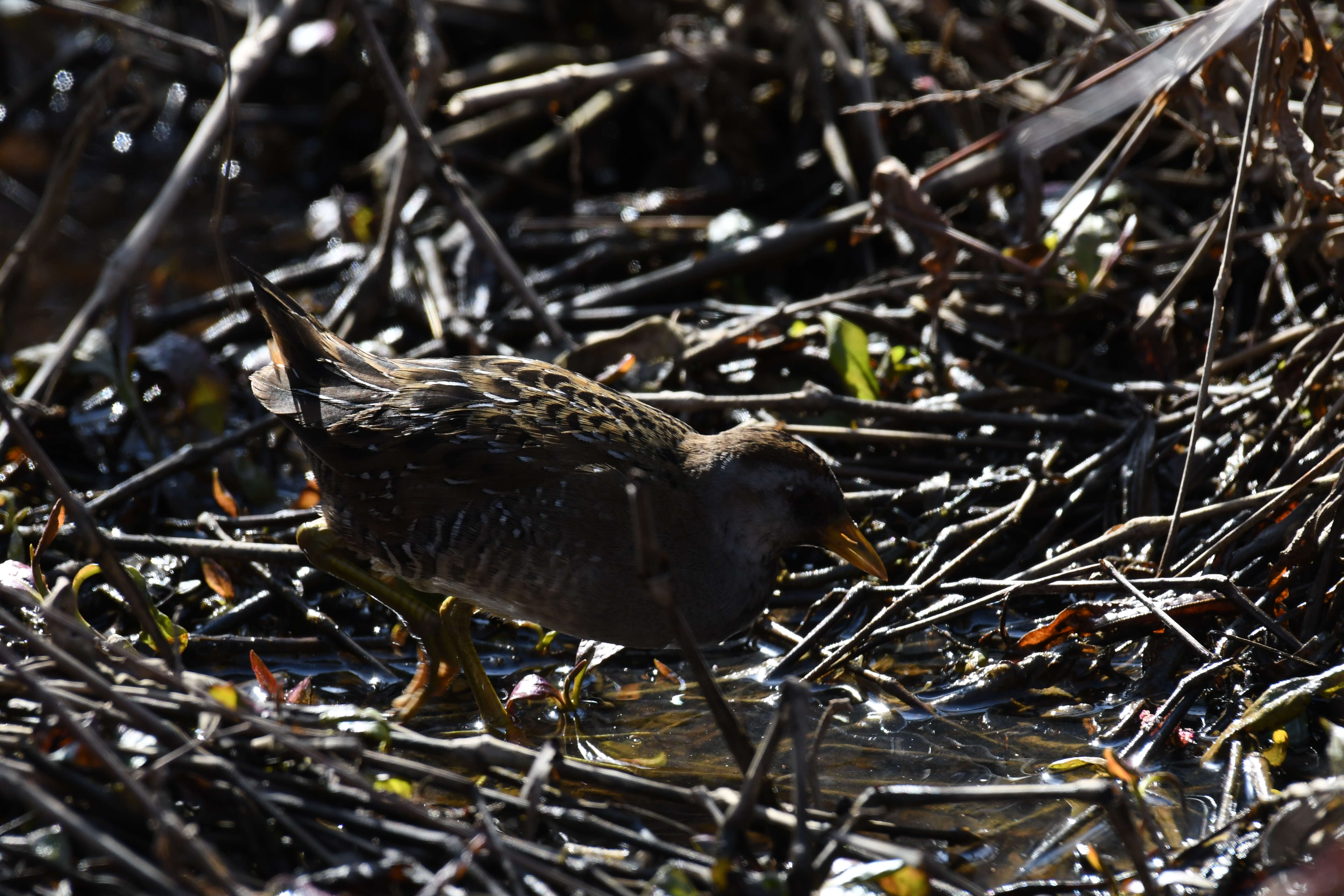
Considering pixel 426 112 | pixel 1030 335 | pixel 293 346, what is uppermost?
pixel 426 112

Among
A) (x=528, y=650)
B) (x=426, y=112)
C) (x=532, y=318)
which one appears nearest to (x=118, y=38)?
(x=426, y=112)

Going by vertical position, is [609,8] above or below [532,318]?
above

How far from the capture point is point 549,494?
3045 millimetres

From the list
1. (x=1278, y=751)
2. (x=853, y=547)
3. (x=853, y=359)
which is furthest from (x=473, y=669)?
(x=1278, y=751)

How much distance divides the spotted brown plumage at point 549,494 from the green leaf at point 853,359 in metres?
0.95

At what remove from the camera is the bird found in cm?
303

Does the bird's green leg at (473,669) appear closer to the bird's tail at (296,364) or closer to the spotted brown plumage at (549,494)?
the spotted brown plumage at (549,494)

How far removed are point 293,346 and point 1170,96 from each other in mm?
2726

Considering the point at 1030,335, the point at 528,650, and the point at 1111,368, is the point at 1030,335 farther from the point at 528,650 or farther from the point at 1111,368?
the point at 528,650

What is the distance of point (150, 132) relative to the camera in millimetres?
7602

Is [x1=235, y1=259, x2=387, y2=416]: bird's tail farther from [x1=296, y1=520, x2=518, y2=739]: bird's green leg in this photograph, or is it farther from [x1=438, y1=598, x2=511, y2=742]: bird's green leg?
[x1=438, y1=598, x2=511, y2=742]: bird's green leg

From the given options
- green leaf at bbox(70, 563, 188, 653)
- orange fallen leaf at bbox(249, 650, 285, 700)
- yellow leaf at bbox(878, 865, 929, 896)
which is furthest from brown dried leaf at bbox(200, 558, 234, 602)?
yellow leaf at bbox(878, 865, 929, 896)

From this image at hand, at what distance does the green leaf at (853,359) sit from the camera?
162 inches

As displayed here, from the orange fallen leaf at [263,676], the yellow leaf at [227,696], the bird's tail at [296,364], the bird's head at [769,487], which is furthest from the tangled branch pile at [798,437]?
the bird's tail at [296,364]
